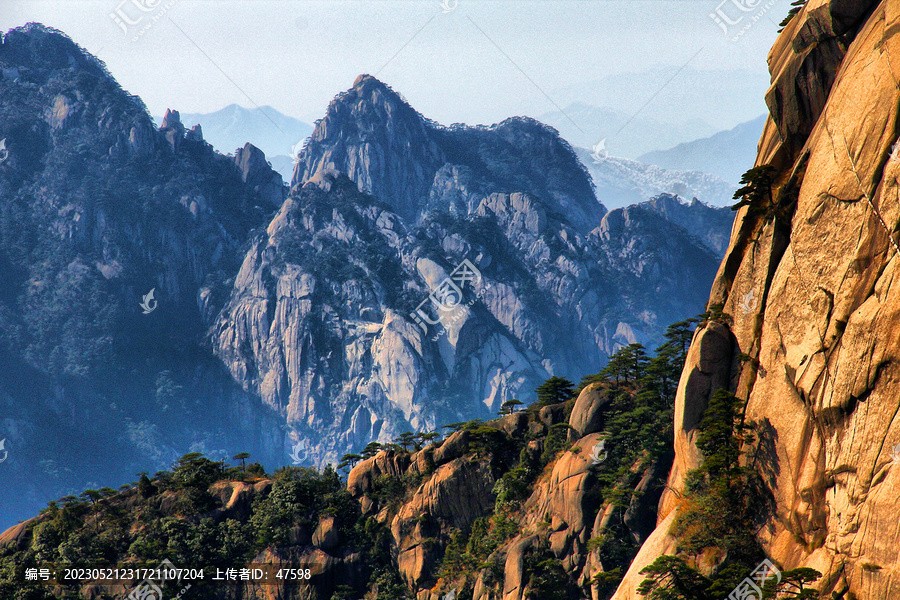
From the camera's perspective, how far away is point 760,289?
137 feet

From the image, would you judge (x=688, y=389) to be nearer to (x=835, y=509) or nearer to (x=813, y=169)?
(x=835, y=509)

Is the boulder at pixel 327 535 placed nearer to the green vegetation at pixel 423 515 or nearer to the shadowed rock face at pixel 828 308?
the green vegetation at pixel 423 515

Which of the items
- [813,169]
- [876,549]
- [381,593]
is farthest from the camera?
[381,593]

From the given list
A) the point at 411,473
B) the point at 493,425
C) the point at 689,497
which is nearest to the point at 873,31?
the point at 689,497

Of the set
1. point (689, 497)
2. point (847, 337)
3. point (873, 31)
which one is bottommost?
point (689, 497)

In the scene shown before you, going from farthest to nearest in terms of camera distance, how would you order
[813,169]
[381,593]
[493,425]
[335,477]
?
[335,477] → [493,425] → [381,593] → [813,169]

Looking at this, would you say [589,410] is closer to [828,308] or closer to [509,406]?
[509,406]

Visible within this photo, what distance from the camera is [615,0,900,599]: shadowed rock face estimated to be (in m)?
32.3

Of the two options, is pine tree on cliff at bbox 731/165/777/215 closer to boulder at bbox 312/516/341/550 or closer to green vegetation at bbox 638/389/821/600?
green vegetation at bbox 638/389/821/600

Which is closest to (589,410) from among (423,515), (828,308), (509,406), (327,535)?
(423,515)

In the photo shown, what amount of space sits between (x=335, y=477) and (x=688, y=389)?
58.5m

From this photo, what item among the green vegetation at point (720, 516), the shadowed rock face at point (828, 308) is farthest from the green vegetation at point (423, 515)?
the shadowed rock face at point (828, 308)

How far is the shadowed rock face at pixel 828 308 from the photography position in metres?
32.3

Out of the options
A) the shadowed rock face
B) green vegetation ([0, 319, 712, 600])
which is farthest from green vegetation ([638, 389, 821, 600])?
green vegetation ([0, 319, 712, 600])
